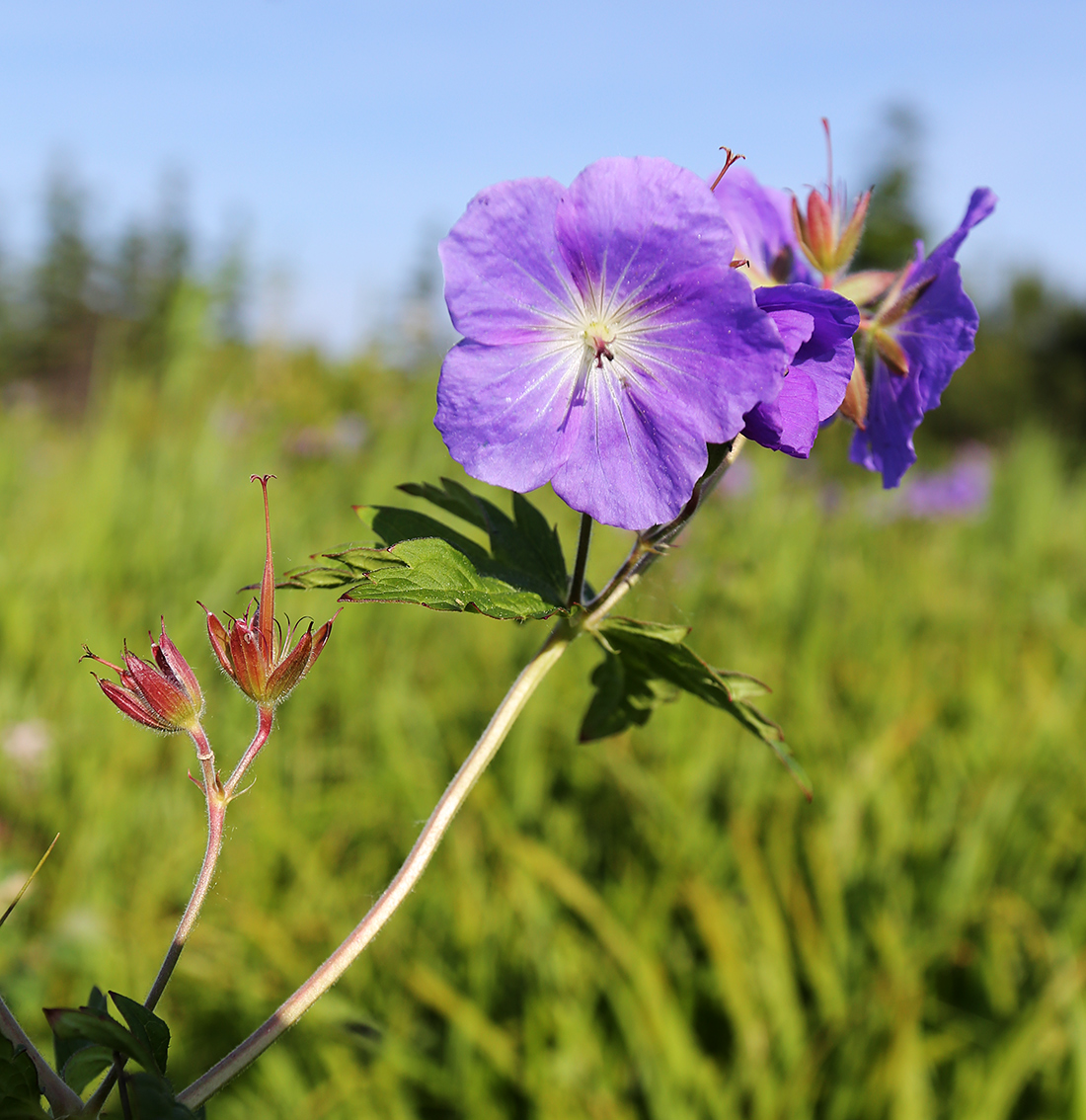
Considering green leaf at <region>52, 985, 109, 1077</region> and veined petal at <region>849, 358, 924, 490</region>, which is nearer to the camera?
green leaf at <region>52, 985, 109, 1077</region>

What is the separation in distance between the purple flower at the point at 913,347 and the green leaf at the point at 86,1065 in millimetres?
486

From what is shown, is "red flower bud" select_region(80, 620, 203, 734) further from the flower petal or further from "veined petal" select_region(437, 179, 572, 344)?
the flower petal

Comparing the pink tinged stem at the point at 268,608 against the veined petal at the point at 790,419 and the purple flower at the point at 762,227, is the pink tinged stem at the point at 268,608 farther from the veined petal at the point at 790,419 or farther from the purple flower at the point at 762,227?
the purple flower at the point at 762,227

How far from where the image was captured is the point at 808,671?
2.66 metres

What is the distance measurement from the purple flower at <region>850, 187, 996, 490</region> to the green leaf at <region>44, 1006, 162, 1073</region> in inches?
18.5

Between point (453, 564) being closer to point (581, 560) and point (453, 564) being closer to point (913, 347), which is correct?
point (581, 560)

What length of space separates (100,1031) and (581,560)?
0.28 m

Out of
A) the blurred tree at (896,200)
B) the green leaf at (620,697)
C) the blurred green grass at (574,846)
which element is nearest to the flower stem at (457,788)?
the green leaf at (620,697)

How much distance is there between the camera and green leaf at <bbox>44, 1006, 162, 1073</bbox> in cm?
36

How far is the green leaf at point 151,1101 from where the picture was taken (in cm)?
34

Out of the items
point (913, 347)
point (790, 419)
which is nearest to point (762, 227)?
point (913, 347)

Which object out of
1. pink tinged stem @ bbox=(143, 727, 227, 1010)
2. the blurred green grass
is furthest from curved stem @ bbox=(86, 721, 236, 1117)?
the blurred green grass

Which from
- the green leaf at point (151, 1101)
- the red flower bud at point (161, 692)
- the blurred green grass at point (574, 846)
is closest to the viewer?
→ the green leaf at point (151, 1101)

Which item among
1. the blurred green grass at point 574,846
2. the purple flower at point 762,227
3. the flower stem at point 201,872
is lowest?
the blurred green grass at point 574,846
